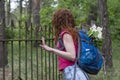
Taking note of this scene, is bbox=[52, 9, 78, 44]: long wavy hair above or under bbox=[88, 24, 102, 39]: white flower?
above

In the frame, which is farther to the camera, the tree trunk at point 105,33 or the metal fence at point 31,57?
the tree trunk at point 105,33

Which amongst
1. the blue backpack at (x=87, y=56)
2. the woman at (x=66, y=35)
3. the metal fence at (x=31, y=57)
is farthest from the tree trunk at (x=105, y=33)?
the woman at (x=66, y=35)

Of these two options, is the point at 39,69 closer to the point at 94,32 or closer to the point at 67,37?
the point at 94,32

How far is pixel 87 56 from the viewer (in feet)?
15.3

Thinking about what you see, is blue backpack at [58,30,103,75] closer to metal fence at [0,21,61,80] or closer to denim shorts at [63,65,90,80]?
denim shorts at [63,65,90,80]

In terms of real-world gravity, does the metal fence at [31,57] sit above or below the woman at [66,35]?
below

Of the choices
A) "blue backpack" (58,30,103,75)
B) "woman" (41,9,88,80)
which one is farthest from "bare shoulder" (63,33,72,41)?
"blue backpack" (58,30,103,75)

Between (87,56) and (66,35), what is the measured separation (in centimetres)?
37

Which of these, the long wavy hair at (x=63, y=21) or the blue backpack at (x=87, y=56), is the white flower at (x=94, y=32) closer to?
the blue backpack at (x=87, y=56)

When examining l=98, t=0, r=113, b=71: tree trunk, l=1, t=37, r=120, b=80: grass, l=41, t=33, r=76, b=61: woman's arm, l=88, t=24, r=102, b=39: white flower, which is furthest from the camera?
l=98, t=0, r=113, b=71: tree trunk

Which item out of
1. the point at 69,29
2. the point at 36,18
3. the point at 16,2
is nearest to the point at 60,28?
the point at 69,29

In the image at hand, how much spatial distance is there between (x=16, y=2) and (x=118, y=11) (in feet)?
147

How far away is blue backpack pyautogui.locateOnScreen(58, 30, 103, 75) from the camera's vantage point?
15.3 ft

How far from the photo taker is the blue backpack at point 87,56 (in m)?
4.66
